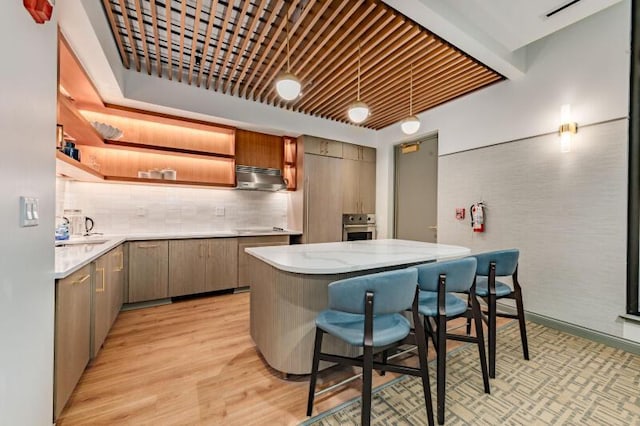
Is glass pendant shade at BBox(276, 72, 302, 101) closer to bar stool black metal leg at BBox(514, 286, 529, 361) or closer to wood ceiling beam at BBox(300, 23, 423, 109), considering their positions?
wood ceiling beam at BBox(300, 23, 423, 109)

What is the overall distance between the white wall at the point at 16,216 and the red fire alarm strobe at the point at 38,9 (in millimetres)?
22

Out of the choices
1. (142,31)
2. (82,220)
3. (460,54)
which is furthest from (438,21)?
(82,220)

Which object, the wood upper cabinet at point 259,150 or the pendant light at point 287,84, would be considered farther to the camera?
the wood upper cabinet at point 259,150

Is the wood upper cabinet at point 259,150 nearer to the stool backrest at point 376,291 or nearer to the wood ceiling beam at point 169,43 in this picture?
the wood ceiling beam at point 169,43

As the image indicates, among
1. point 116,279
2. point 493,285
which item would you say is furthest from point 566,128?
point 116,279

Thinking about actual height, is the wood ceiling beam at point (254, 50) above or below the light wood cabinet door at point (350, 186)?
above

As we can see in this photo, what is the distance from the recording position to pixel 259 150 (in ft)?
14.6

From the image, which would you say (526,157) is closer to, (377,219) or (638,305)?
(638,305)

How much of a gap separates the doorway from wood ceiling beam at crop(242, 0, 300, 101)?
2.82 meters

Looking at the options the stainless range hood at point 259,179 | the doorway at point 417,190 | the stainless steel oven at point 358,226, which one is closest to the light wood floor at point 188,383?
the stainless range hood at point 259,179

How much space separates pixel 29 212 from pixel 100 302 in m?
1.49

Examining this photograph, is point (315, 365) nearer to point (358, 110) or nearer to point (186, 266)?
point (358, 110)

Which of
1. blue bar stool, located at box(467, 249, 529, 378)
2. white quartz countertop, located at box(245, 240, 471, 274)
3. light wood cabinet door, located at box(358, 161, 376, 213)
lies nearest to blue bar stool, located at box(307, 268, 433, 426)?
white quartz countertop, located at box(245, 240, 471, 274)

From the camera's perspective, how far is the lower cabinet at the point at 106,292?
81.7 inches
